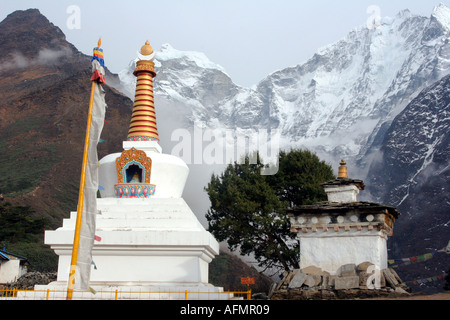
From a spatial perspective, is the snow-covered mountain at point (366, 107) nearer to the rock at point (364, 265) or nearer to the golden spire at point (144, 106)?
the golden spire at point (144, 106)

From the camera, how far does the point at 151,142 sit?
15.4m

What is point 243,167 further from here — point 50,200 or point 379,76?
point 379,76

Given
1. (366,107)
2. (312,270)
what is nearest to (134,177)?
(312,270)

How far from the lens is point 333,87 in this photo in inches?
4616

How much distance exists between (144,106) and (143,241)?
5194mm

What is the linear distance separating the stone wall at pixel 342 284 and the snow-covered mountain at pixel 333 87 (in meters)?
80.6

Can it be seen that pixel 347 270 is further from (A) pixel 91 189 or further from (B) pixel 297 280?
(A) pixel 91 189

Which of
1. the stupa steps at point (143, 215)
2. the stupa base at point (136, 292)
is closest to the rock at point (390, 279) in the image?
the stupa base at point (136, 292)

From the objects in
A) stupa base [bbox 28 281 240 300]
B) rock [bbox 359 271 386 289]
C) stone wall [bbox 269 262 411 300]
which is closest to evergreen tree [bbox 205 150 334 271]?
stone wall [bbox 269 262 411 300]

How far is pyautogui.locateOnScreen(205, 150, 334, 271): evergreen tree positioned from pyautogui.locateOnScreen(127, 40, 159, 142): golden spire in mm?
7509

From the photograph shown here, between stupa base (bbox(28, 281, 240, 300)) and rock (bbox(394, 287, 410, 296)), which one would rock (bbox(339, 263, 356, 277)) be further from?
stupa base (bbox(28, 281, 240, 300))

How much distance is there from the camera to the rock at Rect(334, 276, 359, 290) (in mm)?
12555
